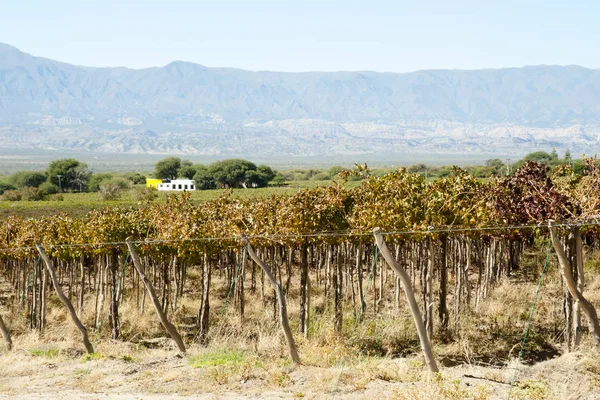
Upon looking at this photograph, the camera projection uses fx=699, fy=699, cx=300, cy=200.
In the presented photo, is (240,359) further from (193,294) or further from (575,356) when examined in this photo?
(193,294)

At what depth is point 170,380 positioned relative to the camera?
12.6 metres

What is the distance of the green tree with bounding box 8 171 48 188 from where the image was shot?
14875 cm

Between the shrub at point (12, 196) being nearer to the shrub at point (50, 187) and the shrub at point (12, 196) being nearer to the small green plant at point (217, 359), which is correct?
the shrub at point (50, 187)

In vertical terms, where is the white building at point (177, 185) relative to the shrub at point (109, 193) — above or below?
below

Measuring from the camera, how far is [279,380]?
1180 centimetres

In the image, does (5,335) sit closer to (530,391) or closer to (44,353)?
(44,353)

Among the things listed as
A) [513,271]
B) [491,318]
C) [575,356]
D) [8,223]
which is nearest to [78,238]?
[8,223]

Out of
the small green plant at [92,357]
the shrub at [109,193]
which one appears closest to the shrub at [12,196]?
the shrub at [109,193]

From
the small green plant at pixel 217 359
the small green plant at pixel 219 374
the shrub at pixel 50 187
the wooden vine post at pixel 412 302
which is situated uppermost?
the wooden vine post at pixel 412 302

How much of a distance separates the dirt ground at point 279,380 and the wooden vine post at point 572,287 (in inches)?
32.7

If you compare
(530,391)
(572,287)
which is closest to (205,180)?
(572,287)

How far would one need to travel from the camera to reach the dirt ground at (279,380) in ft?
35.8

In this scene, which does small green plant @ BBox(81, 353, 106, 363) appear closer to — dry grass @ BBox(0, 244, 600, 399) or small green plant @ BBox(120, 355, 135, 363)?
dry grass @ BBox(0, 244, 600, 399)

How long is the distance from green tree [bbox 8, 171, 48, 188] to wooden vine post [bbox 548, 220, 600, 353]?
148654 millimetres
